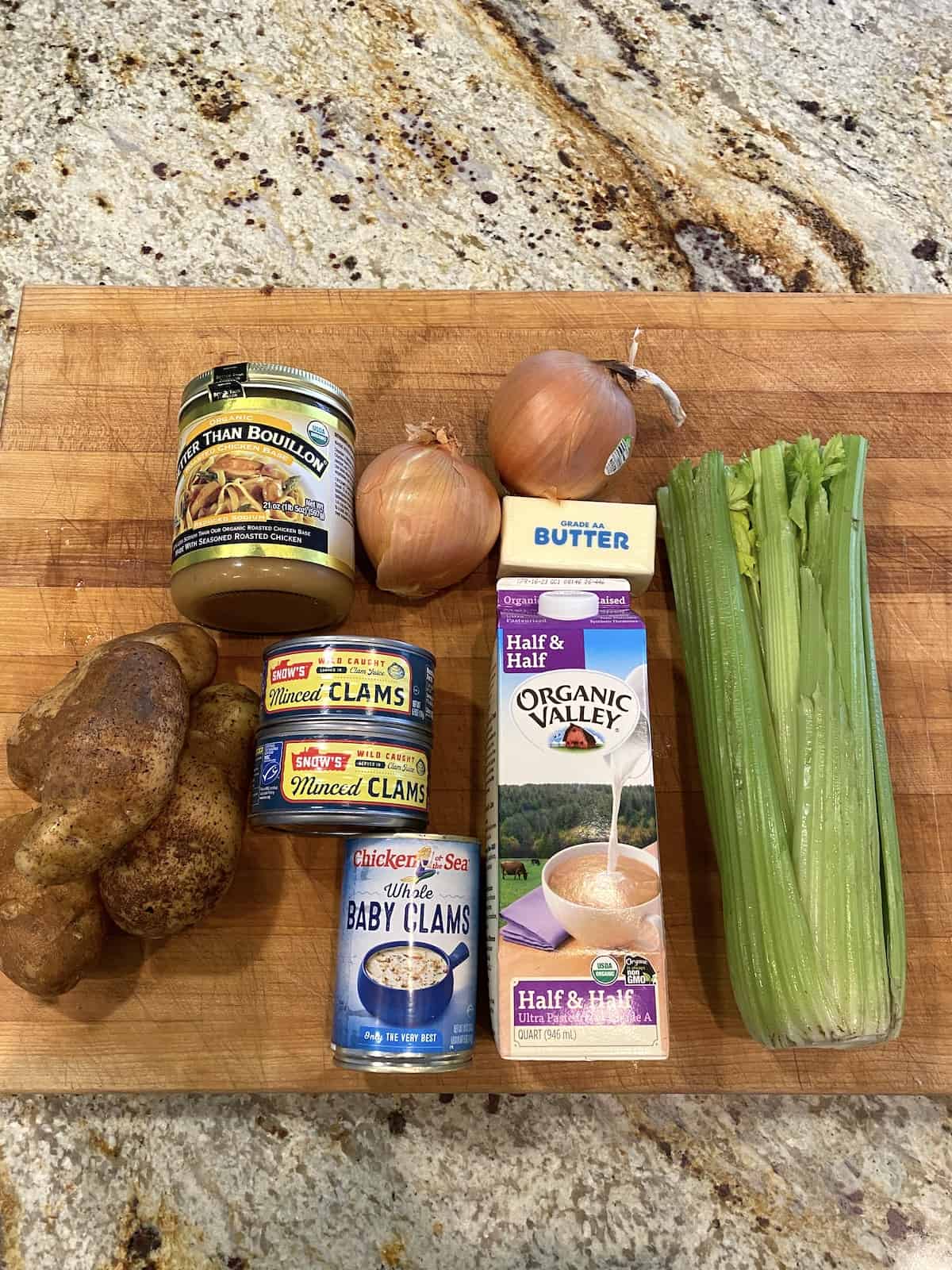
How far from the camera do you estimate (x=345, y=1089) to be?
1.47 meters

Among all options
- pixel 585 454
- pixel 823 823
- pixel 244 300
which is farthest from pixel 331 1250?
pixel 244 300

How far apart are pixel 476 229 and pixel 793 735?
55.9 inches

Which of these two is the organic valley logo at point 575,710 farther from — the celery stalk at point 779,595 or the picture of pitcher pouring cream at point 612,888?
the celery stalk at point 779,595

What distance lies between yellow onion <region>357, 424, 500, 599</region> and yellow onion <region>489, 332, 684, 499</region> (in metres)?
0.09

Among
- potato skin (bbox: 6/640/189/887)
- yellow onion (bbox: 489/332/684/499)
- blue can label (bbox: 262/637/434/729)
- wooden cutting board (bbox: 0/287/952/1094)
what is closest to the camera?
potato skin (bbox: 6/640/189/887)

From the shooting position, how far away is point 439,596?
1708 mm

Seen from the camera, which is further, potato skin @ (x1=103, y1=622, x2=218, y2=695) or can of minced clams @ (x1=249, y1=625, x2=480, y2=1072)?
potato skin @ (x1=103, y1=622, x2=218, y2=695)

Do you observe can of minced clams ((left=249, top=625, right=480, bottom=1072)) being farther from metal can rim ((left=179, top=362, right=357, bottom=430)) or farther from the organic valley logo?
metal can rim ((left=179, top=362, right=357, bottom=430))

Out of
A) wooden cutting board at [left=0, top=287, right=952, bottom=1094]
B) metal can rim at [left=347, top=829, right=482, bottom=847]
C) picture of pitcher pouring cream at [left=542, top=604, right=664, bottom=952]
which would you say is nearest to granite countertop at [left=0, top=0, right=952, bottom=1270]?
wooden cutting board at [left=0, top=287, right=952, bottom=1094]

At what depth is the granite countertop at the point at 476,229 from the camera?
1487mm

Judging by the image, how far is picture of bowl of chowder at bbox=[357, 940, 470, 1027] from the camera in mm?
1303

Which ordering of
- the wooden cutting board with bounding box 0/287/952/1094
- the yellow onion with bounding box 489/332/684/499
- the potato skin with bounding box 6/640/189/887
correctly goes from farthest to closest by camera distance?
the yellow onion with bounding box 489/332/684/499, the wooden cutting board with bounding box 0/287/952/1094, the potato skin with bounding box 6/640/189/887

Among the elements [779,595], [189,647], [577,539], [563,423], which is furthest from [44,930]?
[779,595]

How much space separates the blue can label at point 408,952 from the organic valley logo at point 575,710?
218 millimetres
